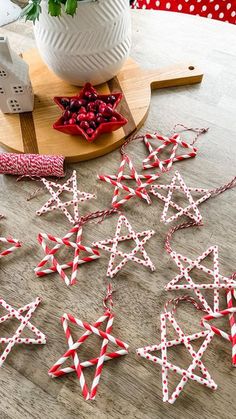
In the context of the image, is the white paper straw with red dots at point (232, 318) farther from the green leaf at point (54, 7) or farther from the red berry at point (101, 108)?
the green leaf at point (54, 7)

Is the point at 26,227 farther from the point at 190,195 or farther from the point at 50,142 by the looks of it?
the point at 190,195

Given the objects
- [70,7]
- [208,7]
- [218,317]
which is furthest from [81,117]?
[208,7]

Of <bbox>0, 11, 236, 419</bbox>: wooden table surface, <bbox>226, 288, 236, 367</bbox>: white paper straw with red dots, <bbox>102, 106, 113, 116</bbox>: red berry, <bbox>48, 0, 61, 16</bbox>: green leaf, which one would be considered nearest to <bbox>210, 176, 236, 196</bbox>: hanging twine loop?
<bbox>0, 11, 236, 419</bbox>: wooden table surface

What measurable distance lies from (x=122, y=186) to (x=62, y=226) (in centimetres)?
19

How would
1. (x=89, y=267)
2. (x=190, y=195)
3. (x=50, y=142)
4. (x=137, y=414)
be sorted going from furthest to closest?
(x=50, y=142) < (x=190, y=195) < (x=89, y=267) < (x=137, y=414)

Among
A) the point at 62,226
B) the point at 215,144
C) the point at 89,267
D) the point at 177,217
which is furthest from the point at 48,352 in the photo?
the point at 215,144

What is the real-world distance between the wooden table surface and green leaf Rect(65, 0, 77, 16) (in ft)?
1.27

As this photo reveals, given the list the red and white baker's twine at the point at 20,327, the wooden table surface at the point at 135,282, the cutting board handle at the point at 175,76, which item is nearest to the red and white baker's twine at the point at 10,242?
the wooden table surface at the point at 135,282

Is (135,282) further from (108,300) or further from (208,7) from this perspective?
(208,7)

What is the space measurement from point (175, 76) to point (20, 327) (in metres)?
0.91

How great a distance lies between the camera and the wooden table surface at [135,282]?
2.27 ft

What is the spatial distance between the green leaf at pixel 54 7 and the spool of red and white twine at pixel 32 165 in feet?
1.19

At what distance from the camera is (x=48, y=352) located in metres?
0.75

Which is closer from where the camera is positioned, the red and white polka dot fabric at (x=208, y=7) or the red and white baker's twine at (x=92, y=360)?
the red and white baker's twine at (x=92, y=360)
